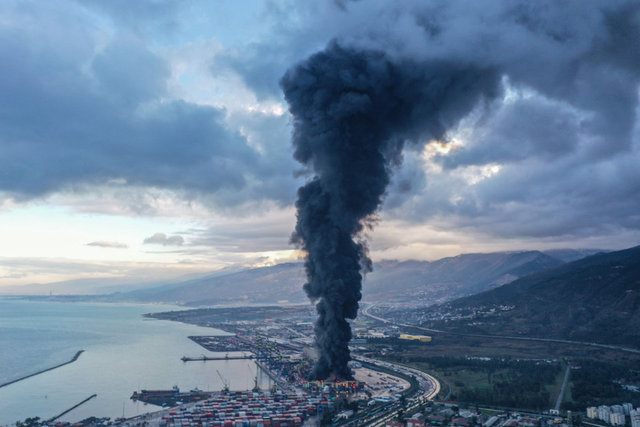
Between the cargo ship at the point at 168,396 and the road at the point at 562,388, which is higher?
the cargo ship at the point at 168,396

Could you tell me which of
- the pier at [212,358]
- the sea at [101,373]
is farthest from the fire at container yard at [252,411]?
the pier at [212,358]

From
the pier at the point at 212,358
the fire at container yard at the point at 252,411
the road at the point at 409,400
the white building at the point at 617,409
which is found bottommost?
the pier at the point at 212,358

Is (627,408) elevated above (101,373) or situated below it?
above

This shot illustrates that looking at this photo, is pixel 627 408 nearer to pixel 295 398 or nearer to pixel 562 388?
pixel 562 388

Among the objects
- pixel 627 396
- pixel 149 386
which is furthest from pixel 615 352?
pixel 149 386

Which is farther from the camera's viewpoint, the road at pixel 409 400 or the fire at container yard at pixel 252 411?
the road at pixel 409 400

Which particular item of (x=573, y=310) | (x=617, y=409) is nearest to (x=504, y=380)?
(x=617, y=409)

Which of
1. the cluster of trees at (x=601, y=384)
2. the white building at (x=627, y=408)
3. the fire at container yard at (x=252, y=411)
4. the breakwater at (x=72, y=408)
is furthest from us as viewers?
the cluster of trees at (x=601, y=384)

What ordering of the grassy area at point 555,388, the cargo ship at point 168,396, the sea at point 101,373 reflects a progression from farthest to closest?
the cargo ship at point 168,396 < the sea at point 101,373 < the grassy area at point 555,388

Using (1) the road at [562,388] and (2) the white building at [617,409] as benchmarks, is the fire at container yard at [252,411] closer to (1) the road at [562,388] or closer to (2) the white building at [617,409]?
(1) the road at [562,388]

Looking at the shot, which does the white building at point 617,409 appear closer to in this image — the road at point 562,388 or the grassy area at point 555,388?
the road at point 562,388

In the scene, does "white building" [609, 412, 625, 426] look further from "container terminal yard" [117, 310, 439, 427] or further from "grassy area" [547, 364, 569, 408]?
"container terminal yard" [117, 310, 439, 427]
